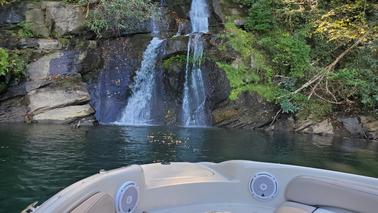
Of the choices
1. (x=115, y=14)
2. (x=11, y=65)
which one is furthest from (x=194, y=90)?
(x=11, y=65)

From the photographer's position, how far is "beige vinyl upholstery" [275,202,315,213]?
363cm

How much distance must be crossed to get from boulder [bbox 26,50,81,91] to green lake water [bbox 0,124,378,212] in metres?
2.65

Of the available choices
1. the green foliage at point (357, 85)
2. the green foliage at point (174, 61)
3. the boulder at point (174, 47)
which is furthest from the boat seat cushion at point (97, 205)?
the green foliage at point (357, 85)

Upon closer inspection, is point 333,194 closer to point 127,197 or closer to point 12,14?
point 127,197

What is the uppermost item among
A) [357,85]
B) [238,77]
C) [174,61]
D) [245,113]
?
[174,61]

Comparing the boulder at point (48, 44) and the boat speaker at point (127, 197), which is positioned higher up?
the boulder at point (48, 44)

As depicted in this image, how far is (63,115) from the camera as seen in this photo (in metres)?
14.6

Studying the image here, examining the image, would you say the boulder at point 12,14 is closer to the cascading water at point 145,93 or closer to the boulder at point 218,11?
the cascading water at point 145,93

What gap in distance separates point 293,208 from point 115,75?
1424 cm

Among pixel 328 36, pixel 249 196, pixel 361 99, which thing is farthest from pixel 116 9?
pixel 249 196

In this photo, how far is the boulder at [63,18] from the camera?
1709 cm

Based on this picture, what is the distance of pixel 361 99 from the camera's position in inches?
643

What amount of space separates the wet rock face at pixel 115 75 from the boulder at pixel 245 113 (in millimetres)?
3868

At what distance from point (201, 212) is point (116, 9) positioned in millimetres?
14255
